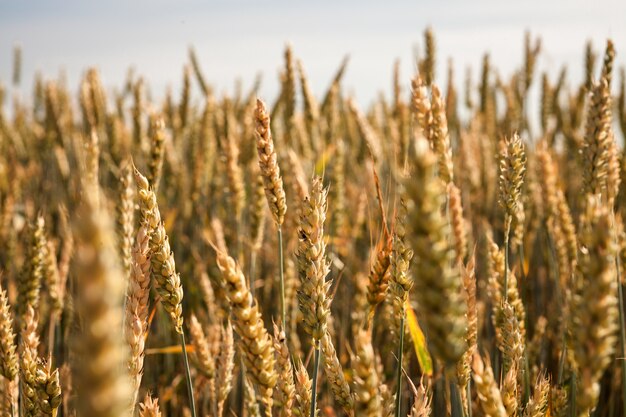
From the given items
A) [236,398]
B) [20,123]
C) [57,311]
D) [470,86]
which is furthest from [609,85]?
[20,123]

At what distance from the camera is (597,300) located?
0.71m

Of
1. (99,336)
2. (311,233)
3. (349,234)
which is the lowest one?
(99,336)

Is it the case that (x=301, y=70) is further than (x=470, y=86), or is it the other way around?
(x=470, y=86)

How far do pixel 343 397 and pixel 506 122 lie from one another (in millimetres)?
2938

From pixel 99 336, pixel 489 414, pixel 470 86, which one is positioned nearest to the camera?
pixel 99 336

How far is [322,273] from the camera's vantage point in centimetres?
105

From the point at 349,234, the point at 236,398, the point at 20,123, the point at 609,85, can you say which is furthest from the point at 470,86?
the point at 20,123

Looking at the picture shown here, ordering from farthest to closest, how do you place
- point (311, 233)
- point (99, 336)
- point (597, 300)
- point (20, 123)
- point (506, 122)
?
point (20, 123) < point (506, 122) < point (311, 233) < point (597, 300) < point (99, 336)

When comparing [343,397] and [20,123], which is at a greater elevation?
[20,123]

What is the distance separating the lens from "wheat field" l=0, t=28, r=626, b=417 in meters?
0.72

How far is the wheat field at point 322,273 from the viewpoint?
723 mm

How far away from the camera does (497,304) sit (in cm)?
150

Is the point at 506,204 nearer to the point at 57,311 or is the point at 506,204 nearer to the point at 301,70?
the point at 57,311

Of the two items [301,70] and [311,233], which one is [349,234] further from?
[311,233]
